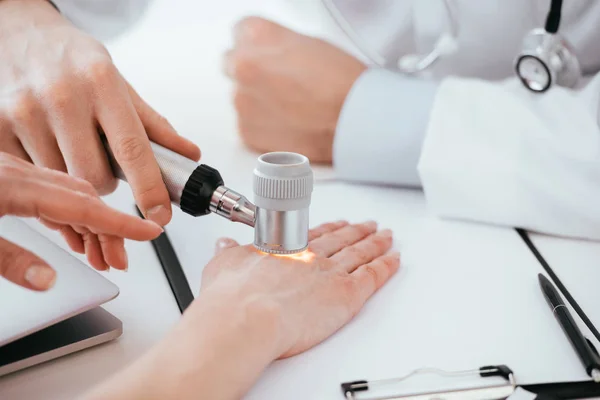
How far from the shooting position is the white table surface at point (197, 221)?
0.60m

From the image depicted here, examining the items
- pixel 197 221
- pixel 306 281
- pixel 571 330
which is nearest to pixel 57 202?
pixel 306 281

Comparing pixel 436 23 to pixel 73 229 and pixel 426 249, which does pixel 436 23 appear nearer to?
pixel 426 249

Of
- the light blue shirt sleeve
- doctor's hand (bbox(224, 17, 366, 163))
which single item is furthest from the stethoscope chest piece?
doctor's hand (bbox(224, 17, 366, 163))

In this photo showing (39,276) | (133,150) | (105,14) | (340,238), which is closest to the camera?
(39,276)

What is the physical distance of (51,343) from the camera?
0.61 meters

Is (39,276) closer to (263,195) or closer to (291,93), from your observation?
(263,195)

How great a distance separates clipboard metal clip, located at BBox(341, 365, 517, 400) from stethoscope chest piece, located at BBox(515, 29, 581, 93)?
0.46 meters

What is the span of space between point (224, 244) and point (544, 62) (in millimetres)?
490

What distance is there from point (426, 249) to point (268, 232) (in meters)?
0.25

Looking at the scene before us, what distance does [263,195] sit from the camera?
0.64 metres

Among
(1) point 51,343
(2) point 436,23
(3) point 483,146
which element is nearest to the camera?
(1) point 51,343

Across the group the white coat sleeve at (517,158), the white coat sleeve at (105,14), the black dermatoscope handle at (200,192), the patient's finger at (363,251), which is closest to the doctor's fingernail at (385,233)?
the patient's finger at (363,251)

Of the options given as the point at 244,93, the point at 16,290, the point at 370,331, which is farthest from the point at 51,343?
the point at 244,93

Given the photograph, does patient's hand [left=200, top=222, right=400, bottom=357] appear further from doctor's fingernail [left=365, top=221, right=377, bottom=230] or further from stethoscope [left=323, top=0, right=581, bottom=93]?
stethoscope [left=323, top=0, right=581, bottom=93]
